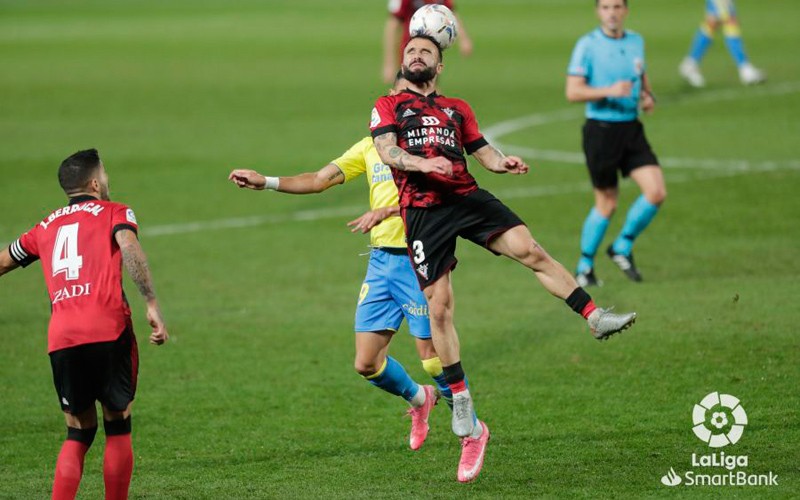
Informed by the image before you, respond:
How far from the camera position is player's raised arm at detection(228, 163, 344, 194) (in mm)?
8469

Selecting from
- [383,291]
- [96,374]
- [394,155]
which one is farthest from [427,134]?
[96,374]

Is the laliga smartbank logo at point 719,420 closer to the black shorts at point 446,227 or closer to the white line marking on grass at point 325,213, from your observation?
the black shorts at point 446,227

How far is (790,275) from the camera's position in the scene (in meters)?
13.8

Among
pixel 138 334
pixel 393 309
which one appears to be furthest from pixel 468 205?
pixel 138 334

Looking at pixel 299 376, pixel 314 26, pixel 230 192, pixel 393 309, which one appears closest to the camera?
pixel 393 309

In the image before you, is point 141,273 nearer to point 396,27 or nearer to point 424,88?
point 424,88

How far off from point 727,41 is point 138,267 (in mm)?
22543

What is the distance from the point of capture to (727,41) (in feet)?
91.5

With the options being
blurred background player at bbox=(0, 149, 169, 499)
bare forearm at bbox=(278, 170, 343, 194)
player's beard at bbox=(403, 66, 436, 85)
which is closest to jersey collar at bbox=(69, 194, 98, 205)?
blurred background player at bbox=(0, 149, 169, 499)

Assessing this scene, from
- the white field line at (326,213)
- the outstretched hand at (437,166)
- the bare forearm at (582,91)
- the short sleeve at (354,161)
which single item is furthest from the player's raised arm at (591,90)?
the outstretched hand at (437,166)

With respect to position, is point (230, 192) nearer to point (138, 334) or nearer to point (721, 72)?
point (138, 334)

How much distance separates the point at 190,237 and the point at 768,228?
703 centimetres

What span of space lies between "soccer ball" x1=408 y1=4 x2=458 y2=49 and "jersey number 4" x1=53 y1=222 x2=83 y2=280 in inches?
95.6

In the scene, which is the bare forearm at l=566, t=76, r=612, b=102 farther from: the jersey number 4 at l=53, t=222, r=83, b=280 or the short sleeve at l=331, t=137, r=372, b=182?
the jersey number 4 at l=53, t=222, r=83, b=280
